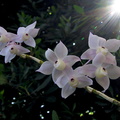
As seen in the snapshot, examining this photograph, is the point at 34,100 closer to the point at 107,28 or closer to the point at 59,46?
the point at 107,28

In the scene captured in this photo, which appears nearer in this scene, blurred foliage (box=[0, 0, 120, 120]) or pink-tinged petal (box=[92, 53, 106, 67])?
pink-tinged petal (box=[92, 53, 106, 67])

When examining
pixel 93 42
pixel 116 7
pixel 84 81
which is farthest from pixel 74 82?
pixel 116 7

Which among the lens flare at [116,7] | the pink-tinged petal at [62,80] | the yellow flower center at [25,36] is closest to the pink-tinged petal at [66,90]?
the pink-tinged petal at [62,80]

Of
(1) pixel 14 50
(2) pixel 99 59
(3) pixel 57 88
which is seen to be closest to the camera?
(2) pixel 99 59

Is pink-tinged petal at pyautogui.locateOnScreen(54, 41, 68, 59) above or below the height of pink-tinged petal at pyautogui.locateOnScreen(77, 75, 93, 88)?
above

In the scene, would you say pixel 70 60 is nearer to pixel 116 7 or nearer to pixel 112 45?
pixel 112 45

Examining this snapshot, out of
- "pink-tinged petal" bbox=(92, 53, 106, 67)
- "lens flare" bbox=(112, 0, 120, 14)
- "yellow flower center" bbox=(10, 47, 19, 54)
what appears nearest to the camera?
"pink-tinged petal" bbox=(92, 53, 106, 67)

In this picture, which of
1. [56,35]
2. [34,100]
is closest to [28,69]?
[34,100]

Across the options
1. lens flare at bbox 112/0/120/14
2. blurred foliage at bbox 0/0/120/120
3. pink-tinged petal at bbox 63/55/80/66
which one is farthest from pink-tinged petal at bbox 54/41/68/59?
lens flare at bbox 112/0/120/14

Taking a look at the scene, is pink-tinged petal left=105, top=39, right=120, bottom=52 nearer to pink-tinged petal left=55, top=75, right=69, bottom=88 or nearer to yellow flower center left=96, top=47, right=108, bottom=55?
yellow flower center left=96, top=47, right=108, bottom=55

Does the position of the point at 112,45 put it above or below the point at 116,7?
above

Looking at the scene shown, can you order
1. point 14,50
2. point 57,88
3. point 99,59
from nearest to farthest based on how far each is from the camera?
point 99,59, point 14,50, point 57,88
